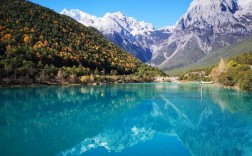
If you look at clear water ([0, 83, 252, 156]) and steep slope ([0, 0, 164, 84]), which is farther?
steep slope ([0, 0, 164, 84])

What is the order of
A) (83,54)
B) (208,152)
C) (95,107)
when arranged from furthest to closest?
1. (83,54)
2. (95,107)
3. (208,152)

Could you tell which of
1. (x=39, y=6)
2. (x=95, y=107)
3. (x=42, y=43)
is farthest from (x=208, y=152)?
(x=39, y=6)

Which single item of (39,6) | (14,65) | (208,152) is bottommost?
(208,152)

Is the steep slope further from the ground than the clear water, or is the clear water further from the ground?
the steep slope

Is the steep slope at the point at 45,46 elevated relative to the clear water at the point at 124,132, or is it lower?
elevated

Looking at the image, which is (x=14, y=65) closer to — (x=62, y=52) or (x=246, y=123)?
(x=62, y=52)

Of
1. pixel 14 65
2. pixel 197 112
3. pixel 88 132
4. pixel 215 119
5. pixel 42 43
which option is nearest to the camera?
pixel 88 132

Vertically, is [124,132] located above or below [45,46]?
below

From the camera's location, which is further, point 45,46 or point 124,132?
point 45,46
